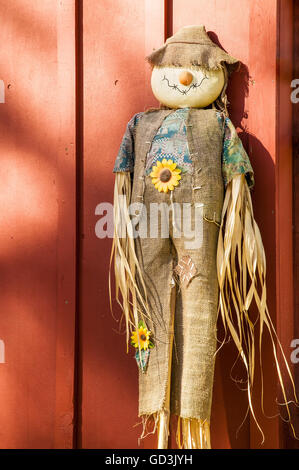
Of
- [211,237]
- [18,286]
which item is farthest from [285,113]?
[18,286]

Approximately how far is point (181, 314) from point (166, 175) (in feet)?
1.71

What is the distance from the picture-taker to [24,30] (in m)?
2.97

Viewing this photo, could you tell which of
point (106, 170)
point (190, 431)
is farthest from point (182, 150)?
point (190, 431)

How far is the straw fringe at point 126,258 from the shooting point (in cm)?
250

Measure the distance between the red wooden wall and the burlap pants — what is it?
0.29 m

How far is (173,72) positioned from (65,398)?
1424mm

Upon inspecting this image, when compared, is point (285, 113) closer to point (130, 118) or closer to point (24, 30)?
point (130, 118)

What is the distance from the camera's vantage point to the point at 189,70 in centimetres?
255

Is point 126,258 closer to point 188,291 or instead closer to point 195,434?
point 188,291

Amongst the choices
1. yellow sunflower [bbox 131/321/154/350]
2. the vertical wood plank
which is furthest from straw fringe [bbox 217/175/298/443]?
the vertical wood plank

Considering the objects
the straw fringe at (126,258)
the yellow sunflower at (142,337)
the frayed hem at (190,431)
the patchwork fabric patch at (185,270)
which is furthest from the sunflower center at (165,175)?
the frayed hem at (190,431)

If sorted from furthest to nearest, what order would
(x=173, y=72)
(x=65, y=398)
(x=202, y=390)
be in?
(x=65, y=398), (x=173, y=72), (x=202, y=390)

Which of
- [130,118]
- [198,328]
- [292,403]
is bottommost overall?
[292,403]

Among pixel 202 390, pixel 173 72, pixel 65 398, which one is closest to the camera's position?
pixel 202 390
